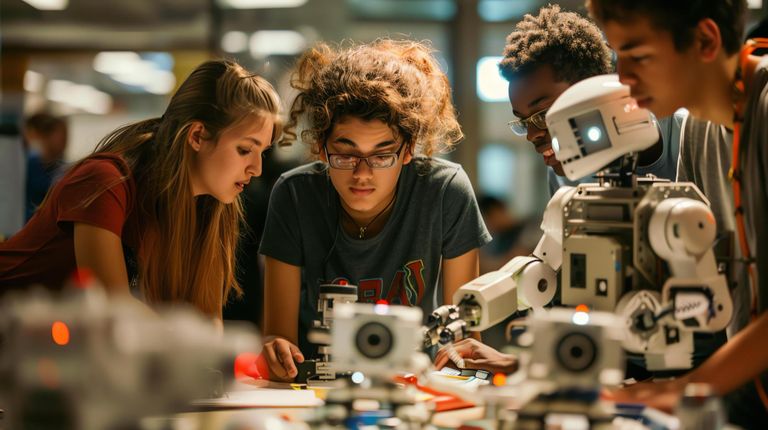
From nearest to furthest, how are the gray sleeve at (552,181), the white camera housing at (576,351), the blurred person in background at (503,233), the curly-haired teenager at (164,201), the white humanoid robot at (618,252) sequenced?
1. the white camera housing at (576,351)
2. the white humanoid robot at (618,252)
3. the curly-haired teenager at (164,201)
4. the gray sleeve at (552,181)
5. the blurred person in background at (503,233)

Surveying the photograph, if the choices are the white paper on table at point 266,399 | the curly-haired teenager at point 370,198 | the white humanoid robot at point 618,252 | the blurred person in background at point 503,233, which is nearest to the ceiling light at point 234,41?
the blurred person in background at point 503,233

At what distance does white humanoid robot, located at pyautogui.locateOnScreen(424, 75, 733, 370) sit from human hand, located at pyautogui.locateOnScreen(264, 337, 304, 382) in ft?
1.45

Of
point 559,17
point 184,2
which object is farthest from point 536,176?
point 559,17

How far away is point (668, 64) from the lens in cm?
142

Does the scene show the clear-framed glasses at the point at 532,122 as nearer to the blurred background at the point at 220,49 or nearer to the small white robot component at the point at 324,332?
the small white robot component at the point at 324,332

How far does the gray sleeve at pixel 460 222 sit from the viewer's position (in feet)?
7.12

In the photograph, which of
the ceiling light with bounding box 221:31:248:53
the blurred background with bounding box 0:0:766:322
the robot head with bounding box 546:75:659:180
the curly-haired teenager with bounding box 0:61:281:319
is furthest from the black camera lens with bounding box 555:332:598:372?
the ceiling light with bounding box 221:31:248:53

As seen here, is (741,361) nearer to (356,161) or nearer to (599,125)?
(599,125)

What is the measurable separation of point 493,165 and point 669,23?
4081mm

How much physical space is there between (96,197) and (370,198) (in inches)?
26.9

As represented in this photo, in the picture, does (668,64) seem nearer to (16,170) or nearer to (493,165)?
(16,170)

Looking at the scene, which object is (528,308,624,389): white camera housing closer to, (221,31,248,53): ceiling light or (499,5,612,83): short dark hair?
(499,5,612,83): short dark hair

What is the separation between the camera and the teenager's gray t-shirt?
213 centimetres

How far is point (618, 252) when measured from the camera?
4.78ft
